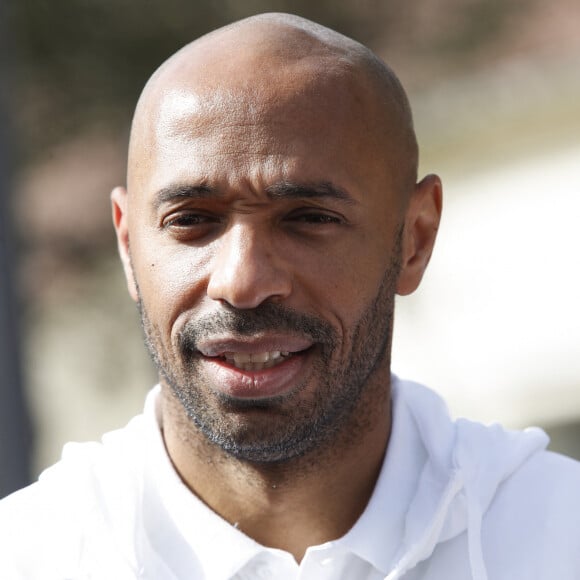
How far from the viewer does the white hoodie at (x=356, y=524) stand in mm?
3412

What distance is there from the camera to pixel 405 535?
11.4 ft

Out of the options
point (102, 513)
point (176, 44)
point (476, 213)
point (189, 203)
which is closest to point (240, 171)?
point (189, 203)

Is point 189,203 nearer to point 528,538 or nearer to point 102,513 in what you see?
point 102,513

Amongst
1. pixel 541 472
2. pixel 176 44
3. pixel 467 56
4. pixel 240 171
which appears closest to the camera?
pixel 240 171

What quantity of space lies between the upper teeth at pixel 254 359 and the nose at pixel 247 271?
14cm

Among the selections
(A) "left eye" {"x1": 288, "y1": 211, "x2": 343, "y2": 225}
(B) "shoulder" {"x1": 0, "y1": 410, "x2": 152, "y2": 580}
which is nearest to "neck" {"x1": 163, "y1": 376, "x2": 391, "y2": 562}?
(B) "shoulder" {"x1": 0, "y1": 410, "x2": 152, "y2": 580}

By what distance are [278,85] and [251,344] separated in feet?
2.25

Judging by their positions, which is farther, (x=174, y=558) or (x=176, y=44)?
(x=176, y=44)

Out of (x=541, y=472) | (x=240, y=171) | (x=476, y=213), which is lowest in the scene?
(x=541, y=472)

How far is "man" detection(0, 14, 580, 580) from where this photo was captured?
3.36 metres

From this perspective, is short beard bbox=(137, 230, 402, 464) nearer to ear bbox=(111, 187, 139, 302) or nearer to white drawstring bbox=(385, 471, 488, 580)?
ear bbox=(111, 187, 139, 302)

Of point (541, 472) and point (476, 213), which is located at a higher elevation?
point (476, 213)

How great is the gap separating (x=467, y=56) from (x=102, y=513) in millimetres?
6185

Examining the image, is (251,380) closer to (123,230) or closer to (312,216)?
(312,216)
